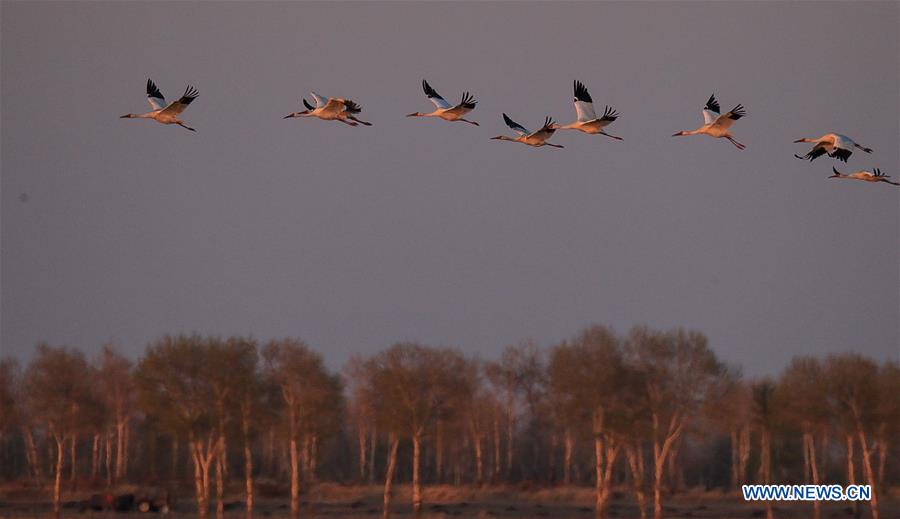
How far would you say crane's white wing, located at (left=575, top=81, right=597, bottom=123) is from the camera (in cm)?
3162

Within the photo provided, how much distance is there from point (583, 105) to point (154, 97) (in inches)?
463

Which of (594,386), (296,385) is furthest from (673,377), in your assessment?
(296,385)

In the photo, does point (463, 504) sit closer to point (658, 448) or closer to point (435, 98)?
point (658, 448)

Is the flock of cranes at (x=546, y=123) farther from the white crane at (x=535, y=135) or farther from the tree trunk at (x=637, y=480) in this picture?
the tree trunk at (x=637, y=480)

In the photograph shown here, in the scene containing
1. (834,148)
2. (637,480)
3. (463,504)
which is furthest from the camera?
(463,504)

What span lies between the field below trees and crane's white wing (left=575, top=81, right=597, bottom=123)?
2248cm

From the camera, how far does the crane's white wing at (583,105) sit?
3162 cm

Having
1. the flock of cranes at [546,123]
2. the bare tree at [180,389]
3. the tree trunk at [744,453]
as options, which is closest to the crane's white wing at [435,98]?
the flock of cranes at [546,123]

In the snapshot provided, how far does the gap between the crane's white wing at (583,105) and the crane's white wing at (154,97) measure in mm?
11320

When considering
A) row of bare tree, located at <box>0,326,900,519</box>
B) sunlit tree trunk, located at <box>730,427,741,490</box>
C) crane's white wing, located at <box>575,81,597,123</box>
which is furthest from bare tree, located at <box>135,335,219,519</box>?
sunlit tree trunk, located at <box>730,427,741,490</box>

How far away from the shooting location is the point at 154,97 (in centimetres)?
3195

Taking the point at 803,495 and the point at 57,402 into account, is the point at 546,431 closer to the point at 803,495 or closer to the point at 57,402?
the point at 803,495

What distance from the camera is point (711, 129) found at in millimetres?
30422

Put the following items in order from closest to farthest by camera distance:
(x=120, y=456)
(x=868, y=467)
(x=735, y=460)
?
1. (x=868, y=467)
2. (x=120, y=456)
3. (x=735, y=460)
